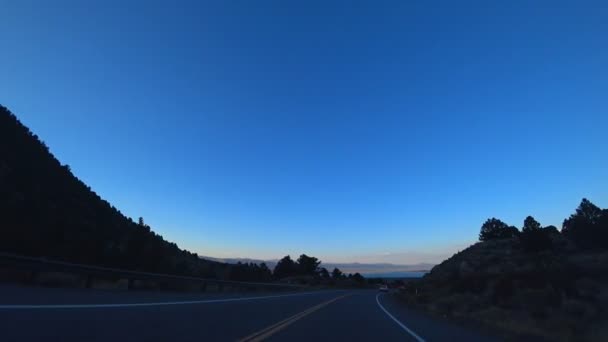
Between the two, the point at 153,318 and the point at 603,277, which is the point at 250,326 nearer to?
the point at 153,318

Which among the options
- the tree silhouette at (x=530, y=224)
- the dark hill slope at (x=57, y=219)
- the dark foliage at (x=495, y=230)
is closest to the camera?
the dark hill slope at (x=57, y=219)

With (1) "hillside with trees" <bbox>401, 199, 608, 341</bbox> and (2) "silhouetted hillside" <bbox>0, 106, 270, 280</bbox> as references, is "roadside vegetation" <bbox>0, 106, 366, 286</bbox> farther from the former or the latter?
(1) "hillside with trees" <bbox>401, 199, 608, 341</bbox>

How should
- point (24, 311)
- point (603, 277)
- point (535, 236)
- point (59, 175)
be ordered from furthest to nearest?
point (535, 236), point (59, 175), point (603, 277), point (24, 311)

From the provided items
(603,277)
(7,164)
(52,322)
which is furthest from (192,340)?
(7,164)

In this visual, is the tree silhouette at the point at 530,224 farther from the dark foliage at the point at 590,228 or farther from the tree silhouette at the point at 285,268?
the tree silhouette at the point at 285,268

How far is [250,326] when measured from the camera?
36.8 ft

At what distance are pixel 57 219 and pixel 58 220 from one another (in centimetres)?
121

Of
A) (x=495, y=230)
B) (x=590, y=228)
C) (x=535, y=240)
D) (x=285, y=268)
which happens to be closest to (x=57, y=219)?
(x=535, y=240)

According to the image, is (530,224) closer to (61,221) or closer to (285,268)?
(61,221)

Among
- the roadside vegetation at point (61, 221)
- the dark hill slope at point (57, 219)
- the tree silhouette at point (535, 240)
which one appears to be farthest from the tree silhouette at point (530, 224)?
the dark hill slope at point (57, 219)

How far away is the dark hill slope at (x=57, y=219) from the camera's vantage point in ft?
98.6

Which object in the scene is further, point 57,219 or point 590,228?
point 590,228

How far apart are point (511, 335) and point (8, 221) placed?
95.8 ft

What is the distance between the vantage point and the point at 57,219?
3925 cm
